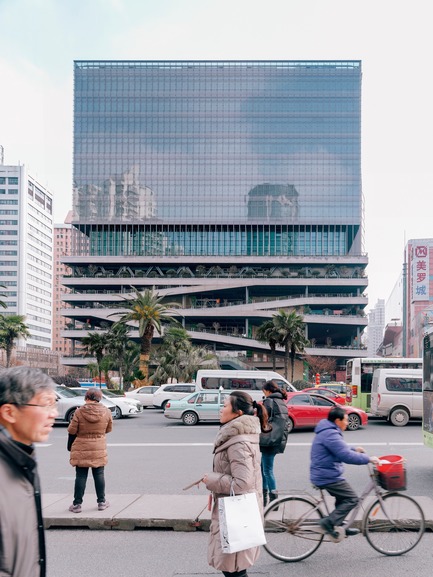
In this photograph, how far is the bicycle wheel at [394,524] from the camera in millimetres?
Result: 7020

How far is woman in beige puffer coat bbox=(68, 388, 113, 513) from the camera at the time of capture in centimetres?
896

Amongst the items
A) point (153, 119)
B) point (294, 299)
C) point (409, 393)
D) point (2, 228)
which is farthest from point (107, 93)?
point (409, 393)

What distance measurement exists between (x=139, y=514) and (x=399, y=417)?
17.9 m

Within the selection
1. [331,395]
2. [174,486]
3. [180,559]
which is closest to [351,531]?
[180,559]

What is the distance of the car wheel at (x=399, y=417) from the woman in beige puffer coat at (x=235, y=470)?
2065 centimetres

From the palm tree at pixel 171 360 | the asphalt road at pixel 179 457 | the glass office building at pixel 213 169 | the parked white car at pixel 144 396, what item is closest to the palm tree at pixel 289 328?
the palm tree at pixel 171 360

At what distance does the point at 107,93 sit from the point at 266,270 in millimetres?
41687

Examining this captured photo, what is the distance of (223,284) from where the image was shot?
97562 mm

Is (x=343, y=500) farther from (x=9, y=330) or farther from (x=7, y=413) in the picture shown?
(x=9, y=330)

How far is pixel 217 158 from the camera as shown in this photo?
10919 centimetres

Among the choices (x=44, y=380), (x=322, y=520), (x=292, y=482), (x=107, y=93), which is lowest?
(x=292, y=482)

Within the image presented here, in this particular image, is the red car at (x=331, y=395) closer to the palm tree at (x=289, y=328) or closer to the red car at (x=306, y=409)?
the red car at (x=306, y=409)

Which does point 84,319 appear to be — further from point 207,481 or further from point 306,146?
point 207,481

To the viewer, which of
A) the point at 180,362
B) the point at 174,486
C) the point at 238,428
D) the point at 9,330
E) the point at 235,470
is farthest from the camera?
the point at 9,330
